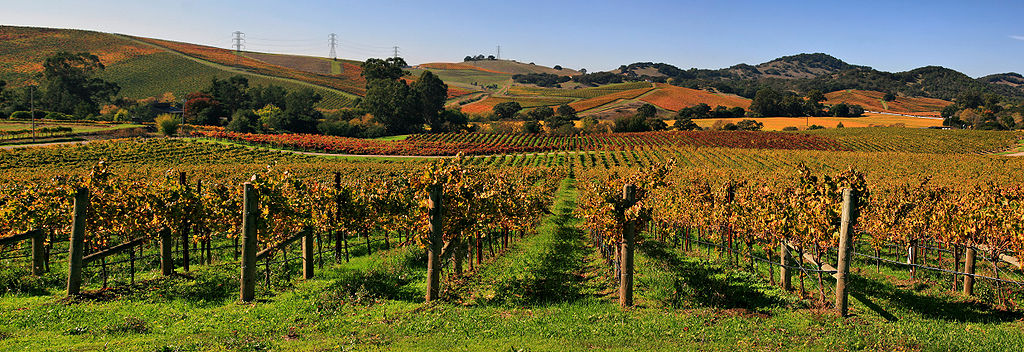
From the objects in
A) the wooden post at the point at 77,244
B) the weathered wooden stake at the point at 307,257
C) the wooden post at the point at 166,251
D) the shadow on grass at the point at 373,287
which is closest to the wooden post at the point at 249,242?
the shadow on grass at the point at 373,287

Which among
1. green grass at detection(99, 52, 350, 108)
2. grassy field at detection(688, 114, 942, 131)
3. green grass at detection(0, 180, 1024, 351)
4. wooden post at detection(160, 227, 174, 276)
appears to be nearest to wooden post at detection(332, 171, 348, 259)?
green grass at detection(0, 180, 1024, 351)

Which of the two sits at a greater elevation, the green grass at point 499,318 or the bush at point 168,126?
the bush at point 168,126

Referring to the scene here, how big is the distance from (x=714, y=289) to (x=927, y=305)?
4.77 metres

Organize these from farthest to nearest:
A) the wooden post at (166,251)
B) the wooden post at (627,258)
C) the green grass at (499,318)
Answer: the wooden post at (166,251) → the wooden post at (627,258) → the green grass at (499,318)

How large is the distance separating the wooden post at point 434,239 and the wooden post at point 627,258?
4.38 m

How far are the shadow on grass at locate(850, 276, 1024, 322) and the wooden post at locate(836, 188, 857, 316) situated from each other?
0.95m

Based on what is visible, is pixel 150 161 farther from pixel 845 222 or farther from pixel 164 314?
pixel 845 222

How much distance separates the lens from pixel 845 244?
34.3 feet

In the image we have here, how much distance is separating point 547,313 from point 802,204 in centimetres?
759

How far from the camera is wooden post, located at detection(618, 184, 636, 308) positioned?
11.5 meters

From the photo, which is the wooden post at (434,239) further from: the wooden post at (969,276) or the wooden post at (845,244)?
the wooden post at (969,276)

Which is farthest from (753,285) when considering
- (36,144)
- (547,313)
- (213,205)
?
(36,144)

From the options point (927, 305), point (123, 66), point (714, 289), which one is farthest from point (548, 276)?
point (123, 66)

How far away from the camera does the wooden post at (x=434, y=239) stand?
1203cm
